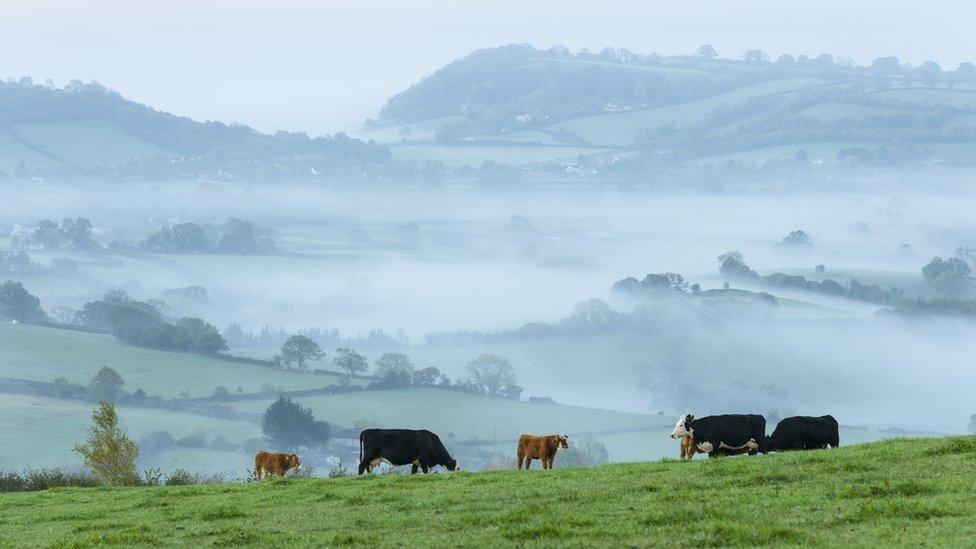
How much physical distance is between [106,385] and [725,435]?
89532 millimetres

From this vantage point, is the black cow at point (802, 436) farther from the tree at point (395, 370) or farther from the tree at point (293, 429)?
the tree at point (395, 370)

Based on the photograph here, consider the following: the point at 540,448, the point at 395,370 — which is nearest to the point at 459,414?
the point at 395,370

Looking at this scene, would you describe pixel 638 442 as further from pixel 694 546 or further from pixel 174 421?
pixel 694 546

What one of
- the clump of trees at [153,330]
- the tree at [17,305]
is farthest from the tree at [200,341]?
the tree at [17,305]

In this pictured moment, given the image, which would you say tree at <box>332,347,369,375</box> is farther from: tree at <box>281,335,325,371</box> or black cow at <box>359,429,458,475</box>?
black cow at <box>359,429,458,475</box>

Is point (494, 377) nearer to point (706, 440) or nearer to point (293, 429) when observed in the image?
point (293, 429)

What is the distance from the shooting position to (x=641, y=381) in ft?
489

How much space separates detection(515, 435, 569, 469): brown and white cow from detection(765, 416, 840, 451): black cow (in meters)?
4.41

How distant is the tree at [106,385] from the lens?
345ft

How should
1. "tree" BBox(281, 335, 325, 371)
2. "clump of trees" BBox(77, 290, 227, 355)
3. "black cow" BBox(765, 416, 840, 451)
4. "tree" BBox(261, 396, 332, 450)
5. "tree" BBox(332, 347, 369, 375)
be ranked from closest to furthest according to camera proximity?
"black cow" BBox(765, 416, 840, 451) < "tree" BBox(261, 396, 332, 450) < "tree" BBox(281, 335, 325, 371) < "tree" BBox(332, 347, 369, 375) < "clump of trees" BBox(77, 290, 227, 355)

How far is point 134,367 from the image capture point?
121 metres

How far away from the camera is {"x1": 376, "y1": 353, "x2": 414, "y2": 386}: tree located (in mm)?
118375

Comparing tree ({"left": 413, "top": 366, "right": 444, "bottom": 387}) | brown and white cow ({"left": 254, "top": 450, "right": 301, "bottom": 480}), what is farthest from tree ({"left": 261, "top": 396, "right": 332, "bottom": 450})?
brown and white cow ({"left": 254, "top": 450, "right": 301, "bottom": 480})

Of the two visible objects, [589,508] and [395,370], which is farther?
[395,370]
